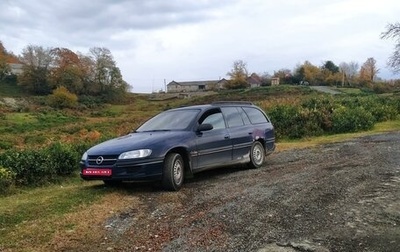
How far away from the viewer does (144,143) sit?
24.2ft

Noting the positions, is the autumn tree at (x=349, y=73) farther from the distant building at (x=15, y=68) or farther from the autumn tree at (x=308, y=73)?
the distant building at (x=15, y=68)

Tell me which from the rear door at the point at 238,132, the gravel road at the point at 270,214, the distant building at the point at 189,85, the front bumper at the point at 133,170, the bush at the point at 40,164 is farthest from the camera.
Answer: the distant building at the point at 189,85

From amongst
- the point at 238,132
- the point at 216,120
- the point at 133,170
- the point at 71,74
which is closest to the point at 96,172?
the point at 133,170

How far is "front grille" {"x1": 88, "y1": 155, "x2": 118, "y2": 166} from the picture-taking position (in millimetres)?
7211

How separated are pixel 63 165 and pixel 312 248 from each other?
28.2ft

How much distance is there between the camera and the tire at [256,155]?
392 inches

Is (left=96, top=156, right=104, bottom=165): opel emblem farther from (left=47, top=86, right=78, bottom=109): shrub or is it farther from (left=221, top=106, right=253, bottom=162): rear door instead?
(left=47, top=86, right=78, bottom=109): shrub

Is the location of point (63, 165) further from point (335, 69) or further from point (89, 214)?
point (335, 69)

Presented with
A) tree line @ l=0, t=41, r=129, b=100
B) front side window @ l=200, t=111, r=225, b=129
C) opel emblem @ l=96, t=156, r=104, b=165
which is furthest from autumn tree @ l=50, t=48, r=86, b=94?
opel emblem @ l=96, t=156, r=104, b=165

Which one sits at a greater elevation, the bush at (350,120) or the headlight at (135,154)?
the headlight at (135,154)

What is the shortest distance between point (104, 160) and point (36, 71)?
312 ft

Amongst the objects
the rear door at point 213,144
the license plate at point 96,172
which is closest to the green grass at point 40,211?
the license plate at point 96,172

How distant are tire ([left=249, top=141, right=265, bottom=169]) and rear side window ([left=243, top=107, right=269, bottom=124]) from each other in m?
0.59

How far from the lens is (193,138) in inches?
322
